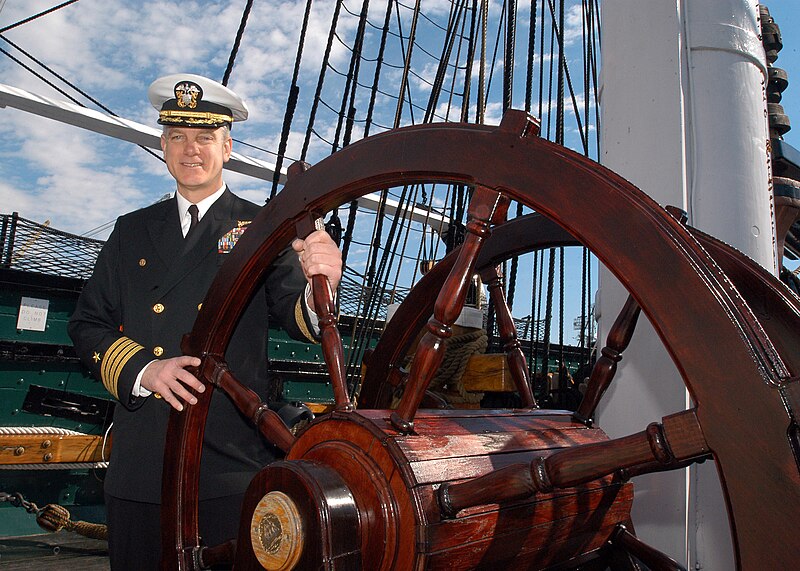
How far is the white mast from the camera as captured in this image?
4.99ft

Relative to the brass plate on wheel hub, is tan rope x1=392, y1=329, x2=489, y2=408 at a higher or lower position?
higher

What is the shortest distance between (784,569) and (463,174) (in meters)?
0.60

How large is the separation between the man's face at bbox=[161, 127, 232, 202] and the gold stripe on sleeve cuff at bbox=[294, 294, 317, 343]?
0.45m

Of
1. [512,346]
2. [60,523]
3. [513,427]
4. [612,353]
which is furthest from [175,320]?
[60,523]

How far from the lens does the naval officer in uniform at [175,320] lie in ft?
5.16

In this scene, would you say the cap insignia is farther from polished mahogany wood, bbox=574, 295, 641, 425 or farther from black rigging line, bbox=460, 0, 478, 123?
black rigging line, bbox=460, 0, 478, 123

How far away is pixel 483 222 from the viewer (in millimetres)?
957

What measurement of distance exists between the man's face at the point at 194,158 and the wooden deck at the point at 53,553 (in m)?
2.51

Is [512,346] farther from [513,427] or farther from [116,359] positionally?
[116,359]

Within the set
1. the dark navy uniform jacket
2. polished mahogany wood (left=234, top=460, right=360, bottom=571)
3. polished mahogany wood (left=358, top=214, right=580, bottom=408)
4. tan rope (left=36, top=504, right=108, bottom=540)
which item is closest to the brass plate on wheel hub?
polished mahogany wood (left=234, top=460, right=360, bottom=571)

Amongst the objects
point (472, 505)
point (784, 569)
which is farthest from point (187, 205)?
point (784, 569)

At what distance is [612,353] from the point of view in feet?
4.08

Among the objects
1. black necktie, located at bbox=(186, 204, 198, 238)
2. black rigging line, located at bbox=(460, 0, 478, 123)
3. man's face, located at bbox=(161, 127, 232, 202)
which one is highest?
black rigging line, located at bbox=(460, 0, 478, 123)

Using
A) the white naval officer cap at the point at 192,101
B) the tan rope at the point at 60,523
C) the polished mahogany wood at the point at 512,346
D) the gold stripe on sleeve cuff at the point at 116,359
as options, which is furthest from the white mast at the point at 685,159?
the tan rope at the point at 60,523
